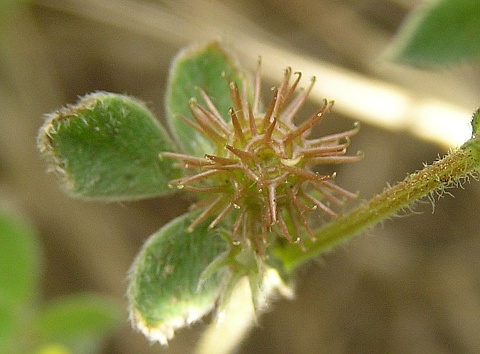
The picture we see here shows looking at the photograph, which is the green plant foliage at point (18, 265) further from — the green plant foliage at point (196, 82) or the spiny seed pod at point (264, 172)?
the spiny seed pod at point (264, 172)

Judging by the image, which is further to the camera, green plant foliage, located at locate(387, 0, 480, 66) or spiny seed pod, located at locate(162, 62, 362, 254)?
green plant foliage, located at locate(387, 0, 480, 66)

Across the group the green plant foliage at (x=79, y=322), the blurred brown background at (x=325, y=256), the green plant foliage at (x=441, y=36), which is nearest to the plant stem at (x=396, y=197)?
the green plant foliage at (x=441, y=36)

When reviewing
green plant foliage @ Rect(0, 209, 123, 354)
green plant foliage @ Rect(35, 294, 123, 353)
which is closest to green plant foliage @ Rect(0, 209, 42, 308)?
green plant foliage @ Rect(0, 209, 123, 354)

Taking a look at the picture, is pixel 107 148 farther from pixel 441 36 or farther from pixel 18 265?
pixel 18 265

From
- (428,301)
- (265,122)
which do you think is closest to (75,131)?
(265,122)

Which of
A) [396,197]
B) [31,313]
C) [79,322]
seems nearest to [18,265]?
[31,313]

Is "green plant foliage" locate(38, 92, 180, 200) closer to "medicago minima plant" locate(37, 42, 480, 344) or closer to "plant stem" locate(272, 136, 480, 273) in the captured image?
"medicago minima plant" locate(37, 42, 480, 344)

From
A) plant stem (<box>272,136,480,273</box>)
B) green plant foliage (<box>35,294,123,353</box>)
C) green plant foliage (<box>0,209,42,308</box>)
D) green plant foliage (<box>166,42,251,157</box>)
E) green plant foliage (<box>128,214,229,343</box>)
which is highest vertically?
green plant foliage (<box>0,209,42,308</box>)
